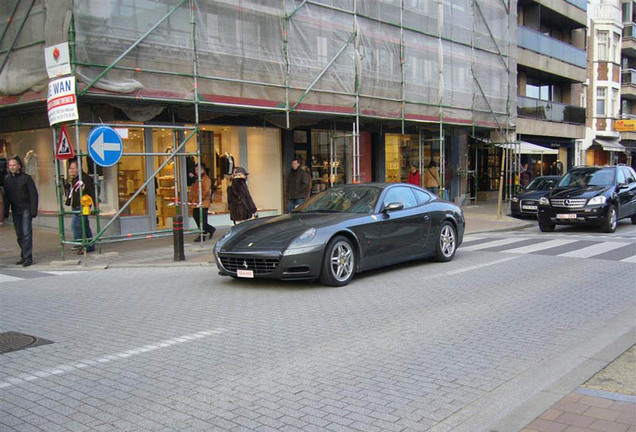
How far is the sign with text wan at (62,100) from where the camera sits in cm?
1045

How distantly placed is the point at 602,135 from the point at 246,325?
40425 mm

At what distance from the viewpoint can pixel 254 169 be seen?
57.1 ft

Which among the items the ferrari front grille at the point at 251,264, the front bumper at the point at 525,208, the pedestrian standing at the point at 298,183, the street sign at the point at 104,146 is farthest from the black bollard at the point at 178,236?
the front bumper at the point at 525,208

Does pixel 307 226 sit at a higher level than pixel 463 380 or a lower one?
higher

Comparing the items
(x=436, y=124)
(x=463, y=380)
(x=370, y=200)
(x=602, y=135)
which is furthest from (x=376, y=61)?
(x=602, y=135)

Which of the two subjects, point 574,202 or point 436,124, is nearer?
point 574,202

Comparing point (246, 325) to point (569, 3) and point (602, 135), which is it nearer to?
point (569, 3)

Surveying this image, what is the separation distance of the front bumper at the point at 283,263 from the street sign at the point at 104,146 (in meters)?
3.93

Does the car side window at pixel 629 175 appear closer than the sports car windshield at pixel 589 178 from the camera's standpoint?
No

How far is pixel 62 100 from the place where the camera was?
10.6 meters

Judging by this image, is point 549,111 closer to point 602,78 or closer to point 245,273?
point 602,78

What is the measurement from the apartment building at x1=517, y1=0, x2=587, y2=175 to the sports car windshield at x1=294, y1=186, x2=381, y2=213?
21.1m

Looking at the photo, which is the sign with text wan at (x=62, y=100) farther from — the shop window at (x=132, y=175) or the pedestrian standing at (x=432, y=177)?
the pedestrian standing at (x=432, y=177)

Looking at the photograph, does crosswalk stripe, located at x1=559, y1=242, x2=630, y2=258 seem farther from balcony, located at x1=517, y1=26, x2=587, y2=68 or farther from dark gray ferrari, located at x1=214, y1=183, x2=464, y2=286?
balcony, located at x1=517, y1=26, x2=587, y2=68
